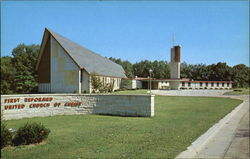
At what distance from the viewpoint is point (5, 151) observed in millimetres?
5867

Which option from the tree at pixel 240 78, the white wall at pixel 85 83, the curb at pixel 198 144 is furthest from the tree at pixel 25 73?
the tree at pixel 240 78

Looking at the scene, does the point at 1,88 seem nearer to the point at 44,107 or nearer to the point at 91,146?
the point at 44,107

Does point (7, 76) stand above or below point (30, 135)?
above

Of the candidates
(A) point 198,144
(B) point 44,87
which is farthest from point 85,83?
(A) point 198,144

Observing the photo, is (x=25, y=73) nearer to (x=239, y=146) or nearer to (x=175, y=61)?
(x=175, y=61)

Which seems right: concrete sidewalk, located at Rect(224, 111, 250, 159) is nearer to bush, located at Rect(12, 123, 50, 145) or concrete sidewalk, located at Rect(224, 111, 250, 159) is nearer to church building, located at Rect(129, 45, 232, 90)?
bush, located at Rect(12, 123, 50, 145)

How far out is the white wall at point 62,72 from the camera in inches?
1266

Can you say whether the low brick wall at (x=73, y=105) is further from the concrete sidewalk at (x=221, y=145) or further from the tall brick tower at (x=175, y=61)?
the tall brick tower at (x=175, y=61)

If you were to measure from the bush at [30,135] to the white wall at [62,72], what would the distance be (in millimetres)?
25258

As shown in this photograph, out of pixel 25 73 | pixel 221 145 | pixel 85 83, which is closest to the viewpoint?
pixel 221 145

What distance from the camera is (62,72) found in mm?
33438

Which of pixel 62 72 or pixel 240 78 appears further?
pixel 240 78

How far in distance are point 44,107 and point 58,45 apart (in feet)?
72.1

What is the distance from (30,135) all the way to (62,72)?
91.8ft
